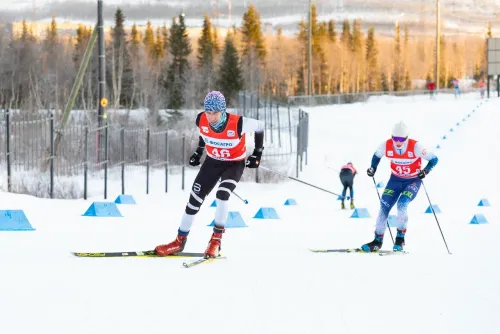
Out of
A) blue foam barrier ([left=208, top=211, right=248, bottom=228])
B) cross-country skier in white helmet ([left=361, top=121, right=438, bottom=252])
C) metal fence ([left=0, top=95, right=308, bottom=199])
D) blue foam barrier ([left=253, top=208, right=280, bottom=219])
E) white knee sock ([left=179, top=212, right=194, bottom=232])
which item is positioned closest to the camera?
white knee sock ([left=179, top=212, right=194, bottom=232])

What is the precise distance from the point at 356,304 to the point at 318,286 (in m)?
0.86

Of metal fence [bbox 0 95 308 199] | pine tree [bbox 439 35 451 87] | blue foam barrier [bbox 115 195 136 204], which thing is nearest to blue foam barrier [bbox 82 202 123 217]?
metal fence [bbox 0 95 308 199]

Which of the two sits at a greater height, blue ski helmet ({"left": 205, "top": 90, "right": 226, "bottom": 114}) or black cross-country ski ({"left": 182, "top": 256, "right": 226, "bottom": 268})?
blue ski helmet ({"left": 205, "top": 90, "right": 226, "bottom": 114})

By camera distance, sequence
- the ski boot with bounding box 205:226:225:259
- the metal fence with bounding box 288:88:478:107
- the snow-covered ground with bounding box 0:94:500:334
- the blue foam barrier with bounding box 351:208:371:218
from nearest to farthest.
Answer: the snow-covered ground with bounding box 0:94:500:334
the ski boot with bounding box 205:226:225:259
the blue foam barrier with bounding box 351:208:371:218
the metal fence with bounding box 288:88:478:107

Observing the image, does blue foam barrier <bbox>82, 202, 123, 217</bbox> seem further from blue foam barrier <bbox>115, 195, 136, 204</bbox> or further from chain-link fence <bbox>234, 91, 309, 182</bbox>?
chain-link fence <bbox>234, 91, 309, 182</bbox>

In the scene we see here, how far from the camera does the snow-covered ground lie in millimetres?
6426

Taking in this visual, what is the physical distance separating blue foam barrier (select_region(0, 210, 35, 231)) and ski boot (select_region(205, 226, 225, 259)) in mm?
3047

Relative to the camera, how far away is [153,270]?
28.0ft

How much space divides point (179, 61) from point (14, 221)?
83.1m

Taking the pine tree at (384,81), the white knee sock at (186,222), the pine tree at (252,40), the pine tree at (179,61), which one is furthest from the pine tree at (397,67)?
the white knee sock at (186,222)

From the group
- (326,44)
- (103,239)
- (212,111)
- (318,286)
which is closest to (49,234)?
(103,239)

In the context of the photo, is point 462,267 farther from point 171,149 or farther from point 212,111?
point 171,149

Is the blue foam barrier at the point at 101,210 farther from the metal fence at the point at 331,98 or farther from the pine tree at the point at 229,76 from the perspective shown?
the pine tree at the point at 229,76

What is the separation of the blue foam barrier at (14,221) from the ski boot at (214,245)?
3.05m
